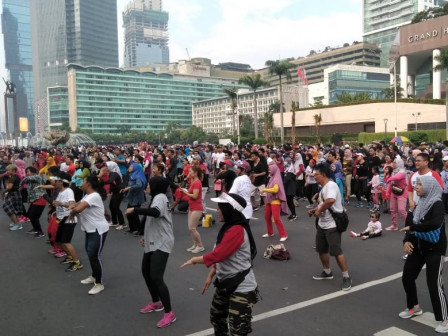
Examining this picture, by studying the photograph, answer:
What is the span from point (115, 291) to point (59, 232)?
2046 mm

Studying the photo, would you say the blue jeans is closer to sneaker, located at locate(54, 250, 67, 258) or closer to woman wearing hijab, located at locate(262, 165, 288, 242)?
sneaker, located at locate(54, 250, 67, 258)

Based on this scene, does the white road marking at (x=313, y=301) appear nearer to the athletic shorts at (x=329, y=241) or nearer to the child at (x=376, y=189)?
the athletic shorts at (x=329, y=241)

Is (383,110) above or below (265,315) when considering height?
above

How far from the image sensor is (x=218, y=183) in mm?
11281

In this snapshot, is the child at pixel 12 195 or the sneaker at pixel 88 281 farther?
the child at pixel 12 195

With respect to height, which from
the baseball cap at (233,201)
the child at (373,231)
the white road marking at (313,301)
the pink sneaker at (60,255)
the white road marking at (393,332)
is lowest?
the white road marking at (393,332)

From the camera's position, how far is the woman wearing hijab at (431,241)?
14.3ft

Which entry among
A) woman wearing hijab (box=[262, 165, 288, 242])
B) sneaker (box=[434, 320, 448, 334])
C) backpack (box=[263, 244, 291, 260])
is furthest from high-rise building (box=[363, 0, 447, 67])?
sneaker (box=[434, 320, 448, 334])

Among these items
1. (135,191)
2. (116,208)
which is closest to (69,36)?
(116,208)

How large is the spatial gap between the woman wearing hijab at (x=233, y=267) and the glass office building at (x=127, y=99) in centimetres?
13169

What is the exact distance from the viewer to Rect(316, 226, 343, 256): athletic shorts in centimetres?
568

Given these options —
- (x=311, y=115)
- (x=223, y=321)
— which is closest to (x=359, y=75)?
(x=311, y=115)

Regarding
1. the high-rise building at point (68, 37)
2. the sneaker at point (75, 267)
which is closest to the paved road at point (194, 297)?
the sneaker at point (75, 267)

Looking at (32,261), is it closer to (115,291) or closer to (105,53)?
(115,291)
